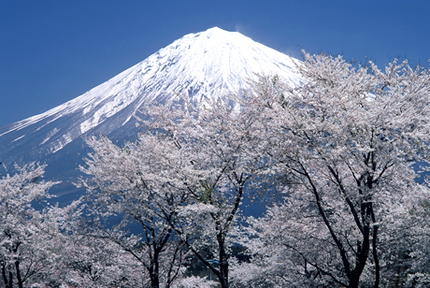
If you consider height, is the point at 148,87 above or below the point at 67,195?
above

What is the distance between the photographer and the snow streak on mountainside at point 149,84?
146m

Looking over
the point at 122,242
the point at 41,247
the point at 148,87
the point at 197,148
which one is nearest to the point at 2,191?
the point at 41,247

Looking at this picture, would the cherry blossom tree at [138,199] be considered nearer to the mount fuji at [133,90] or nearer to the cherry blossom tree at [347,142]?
the cherry blossom tree at [347,142]

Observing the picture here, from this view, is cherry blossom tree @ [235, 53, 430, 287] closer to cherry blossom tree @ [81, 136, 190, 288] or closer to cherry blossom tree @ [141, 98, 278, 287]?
cherry blossom tree @ [141, 98, 278, 287]

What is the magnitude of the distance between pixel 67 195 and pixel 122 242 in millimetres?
160222

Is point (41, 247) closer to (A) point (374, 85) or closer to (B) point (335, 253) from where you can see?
(B) point (335, 253)

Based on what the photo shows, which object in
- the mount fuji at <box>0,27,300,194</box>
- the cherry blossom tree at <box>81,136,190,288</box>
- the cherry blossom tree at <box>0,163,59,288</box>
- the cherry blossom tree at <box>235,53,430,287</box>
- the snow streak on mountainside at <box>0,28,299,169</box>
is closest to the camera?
the cherry blossom tree at <box>235,53,430,287</box>

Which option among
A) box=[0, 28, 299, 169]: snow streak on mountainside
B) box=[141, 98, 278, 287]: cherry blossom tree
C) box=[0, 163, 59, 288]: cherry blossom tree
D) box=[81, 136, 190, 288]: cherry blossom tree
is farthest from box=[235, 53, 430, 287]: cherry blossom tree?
box=[0, 28, 299, 169]: snow streak on mountainside

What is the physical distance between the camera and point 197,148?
8844mm

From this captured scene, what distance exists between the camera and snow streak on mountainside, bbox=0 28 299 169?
481 feet

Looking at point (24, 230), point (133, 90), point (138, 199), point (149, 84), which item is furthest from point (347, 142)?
point (133, 90)

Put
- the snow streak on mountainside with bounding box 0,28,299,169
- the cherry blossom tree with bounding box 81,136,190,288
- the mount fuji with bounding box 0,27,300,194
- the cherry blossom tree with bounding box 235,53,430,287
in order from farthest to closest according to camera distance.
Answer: the snow streak on mountainside with bounding box 0,28,299,169, the mount fuji with bounding box 0,27,300,194, the cherry blossom tree with bounding box 81,136,190,288, the cherry blossom tree with bounding box 235,53,430,287

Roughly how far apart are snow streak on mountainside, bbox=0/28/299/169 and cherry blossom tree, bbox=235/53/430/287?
128252mm

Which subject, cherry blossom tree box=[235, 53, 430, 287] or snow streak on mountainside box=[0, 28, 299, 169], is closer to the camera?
cherry blossom tree box=[235, 53, 430, 287]
